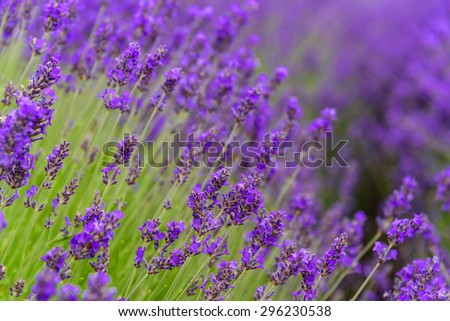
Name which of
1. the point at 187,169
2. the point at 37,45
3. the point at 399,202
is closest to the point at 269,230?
the point at 187,169

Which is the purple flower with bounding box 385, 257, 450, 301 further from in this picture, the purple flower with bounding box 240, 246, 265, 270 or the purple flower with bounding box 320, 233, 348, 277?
the purple flower with bounding box 240, 246, 265, 270

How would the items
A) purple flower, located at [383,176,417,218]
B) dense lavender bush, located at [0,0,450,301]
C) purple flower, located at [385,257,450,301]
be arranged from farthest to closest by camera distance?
purple flower, located at [383,176,417,218]
purple flower, located at [385,257,450,301]
dense lavender bush, located at [0,0,450,301]

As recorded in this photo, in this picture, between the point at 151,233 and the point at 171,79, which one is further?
the point at 171,79

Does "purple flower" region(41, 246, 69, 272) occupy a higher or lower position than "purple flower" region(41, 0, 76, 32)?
lower

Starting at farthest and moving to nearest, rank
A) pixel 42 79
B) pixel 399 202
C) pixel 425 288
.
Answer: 1. pixel 399 202
2. pixel 425 288
3. pixel 42 79

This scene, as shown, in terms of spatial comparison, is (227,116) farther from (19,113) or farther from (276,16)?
(276,16)

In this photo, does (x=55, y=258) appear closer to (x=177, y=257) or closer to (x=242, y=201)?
(x=177, y=257)

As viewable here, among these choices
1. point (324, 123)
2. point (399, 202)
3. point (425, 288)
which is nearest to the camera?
point (425, 288)

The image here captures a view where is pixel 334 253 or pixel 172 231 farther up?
pixel 334 253

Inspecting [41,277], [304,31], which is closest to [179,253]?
[41,277]

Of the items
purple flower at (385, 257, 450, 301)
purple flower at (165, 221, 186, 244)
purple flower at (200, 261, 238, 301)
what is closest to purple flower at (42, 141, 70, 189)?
purple flower at (165, 221, 186, 244)
